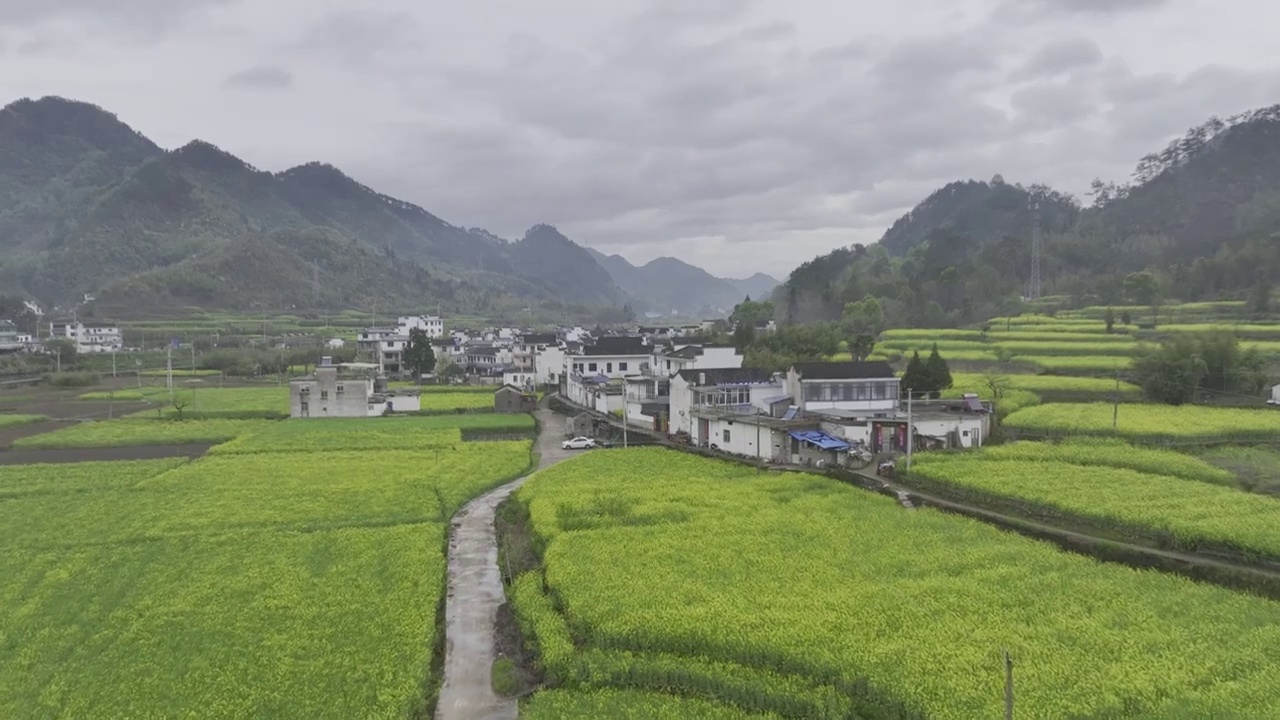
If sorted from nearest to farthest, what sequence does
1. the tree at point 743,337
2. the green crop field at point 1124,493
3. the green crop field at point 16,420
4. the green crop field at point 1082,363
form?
1. the green crop field at point 1124,493
2. the green crop field at point 16,420
3. the green crop field at point 1082,363
4. the tree at point 743,337

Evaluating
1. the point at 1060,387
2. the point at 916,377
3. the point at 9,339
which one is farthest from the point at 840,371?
the point at 9,339

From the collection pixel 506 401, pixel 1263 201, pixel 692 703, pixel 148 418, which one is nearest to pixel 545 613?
pixel 692 703

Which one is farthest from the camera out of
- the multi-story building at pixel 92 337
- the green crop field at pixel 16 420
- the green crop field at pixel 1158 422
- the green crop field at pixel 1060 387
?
the multi-story building at pixel 92 337

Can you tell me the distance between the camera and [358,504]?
1064 inches

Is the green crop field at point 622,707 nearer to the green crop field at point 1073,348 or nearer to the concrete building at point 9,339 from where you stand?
the green crop field at point 1073,348

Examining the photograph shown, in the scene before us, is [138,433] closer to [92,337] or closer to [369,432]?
[369,432]

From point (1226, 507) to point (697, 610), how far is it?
54.2 ft

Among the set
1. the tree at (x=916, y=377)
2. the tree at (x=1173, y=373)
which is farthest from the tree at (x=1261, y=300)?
the tree at (x=916, y=377)

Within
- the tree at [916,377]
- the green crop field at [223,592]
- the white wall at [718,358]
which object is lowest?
the green crop field at [223,592]

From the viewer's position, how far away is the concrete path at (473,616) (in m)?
14.2

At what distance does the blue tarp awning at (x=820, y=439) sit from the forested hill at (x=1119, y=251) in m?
55.6

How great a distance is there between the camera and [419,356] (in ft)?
241

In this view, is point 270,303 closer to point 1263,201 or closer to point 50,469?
point 50,469

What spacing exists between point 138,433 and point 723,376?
3363cm
